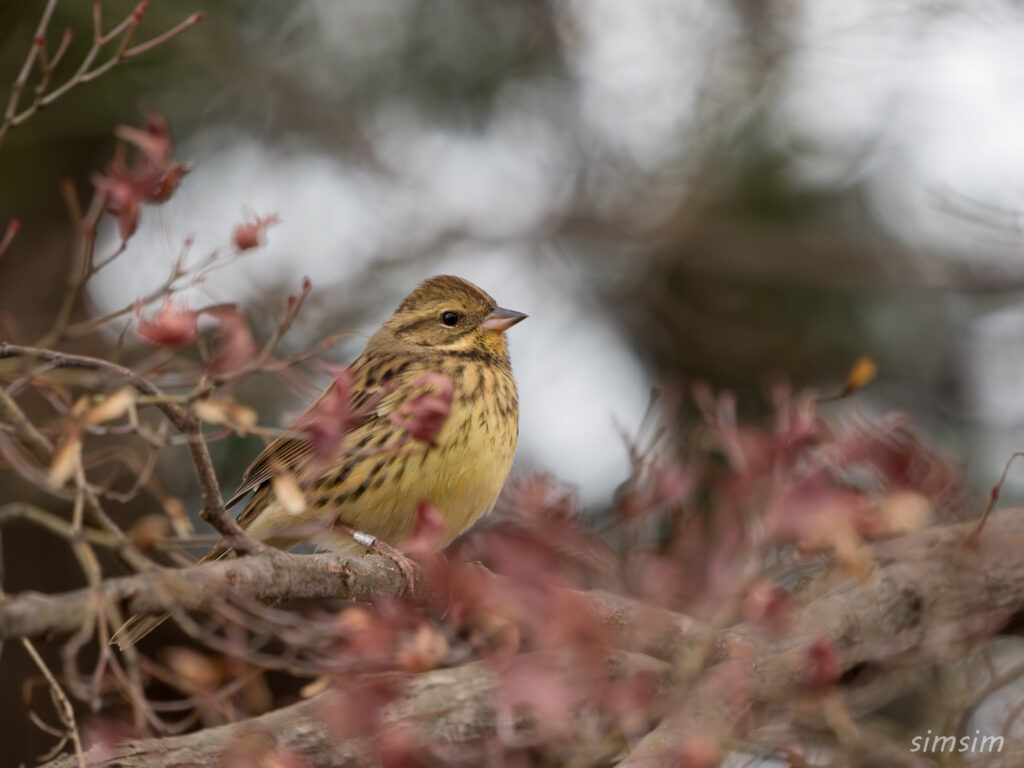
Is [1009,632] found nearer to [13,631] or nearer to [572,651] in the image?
[572,651]

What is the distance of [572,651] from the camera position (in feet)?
12.8

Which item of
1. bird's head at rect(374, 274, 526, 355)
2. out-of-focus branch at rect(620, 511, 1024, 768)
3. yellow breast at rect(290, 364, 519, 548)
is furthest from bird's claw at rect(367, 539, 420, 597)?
bird's head at rect(374, 274, 526, 355)

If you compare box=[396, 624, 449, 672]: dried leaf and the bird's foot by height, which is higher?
box=[396, 624, 449, 672]: dried leaf

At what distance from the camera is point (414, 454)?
579 centimetres

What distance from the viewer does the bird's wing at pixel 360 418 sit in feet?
20.2

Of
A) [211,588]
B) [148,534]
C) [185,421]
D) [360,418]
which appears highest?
[185,421]

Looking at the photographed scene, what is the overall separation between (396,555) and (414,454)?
78 centimetres

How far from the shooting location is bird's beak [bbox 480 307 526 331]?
6664 millimetres

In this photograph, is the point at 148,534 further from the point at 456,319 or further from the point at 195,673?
the point at 456,319

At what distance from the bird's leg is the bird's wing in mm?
610

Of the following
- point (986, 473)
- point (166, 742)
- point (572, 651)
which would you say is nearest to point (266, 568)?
point (572, 651)

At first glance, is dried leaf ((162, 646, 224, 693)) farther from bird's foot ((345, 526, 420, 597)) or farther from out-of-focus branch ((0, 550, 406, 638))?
bird's foot ((345, 526, 420, 597))

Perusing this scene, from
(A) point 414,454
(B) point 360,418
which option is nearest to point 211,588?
(A) point 414,454

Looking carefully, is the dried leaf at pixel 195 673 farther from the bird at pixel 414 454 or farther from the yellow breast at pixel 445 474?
the yellow breast at pixel 445 474
